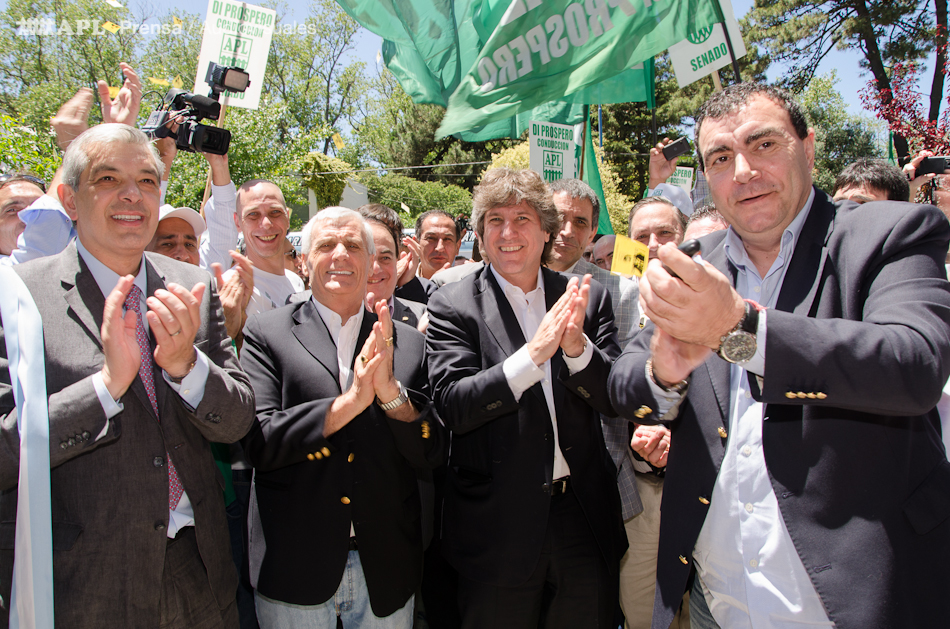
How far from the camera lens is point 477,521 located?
2342mm

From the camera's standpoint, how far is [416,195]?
104 feet

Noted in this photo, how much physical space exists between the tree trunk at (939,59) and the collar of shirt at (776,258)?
19.4 meters

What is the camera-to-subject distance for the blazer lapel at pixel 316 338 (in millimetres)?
2359

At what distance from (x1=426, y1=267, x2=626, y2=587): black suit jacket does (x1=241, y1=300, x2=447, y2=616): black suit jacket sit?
15 centimetres

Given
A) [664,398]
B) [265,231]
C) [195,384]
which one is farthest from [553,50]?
[195,384]

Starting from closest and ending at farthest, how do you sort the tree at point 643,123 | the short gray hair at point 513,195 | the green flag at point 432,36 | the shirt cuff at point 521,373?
the shirt cuff at point 521,373 < the short gray hair at point 513,195 < the green flag at point 432,36 < the tree at point 643,123

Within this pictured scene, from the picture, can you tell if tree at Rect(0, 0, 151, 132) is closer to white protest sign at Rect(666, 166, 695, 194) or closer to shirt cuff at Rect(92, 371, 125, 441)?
white protest sign at Rect(666, 166, 695, 194)

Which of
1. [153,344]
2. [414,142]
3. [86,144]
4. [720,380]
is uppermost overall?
[414,142]

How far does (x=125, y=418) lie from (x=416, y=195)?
30593mm

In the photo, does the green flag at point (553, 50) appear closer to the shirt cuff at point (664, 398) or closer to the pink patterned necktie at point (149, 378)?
the pink patterned necktie at point (149, 378)

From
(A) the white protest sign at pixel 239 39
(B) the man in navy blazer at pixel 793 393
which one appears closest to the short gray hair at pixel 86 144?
(B) the man in navy blazer at pixel 793 393

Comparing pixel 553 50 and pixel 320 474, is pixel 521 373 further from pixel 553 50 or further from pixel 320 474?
pixel 553 50

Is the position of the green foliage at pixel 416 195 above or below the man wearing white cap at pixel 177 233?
above

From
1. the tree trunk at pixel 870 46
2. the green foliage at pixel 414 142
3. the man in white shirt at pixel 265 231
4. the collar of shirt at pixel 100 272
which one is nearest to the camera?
the collar of shirt at pixel 100 272
